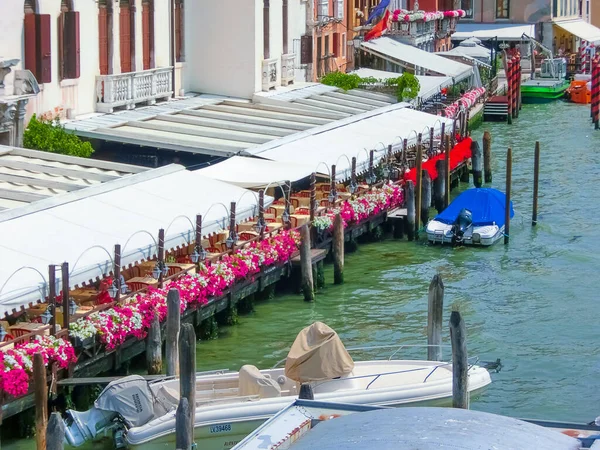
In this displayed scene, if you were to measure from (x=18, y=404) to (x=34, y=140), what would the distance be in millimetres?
9080

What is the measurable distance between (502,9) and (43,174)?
5167 cm

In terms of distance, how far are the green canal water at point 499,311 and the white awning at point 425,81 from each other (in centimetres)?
962

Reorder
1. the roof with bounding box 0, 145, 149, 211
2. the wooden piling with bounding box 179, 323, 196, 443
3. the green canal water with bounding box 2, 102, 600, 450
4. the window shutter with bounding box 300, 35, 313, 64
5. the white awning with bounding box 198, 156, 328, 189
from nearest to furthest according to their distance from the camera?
the wooden piling with bounding box 179, 323, 196, 443 → the green canal water with bounding box 2, 102, 600, 450 → the roof with bounding box 0, 145, 149, 211 → the white awning with bounding box 198, 156, 328, 189 → the window shutter with bounding box 300, 35, 313, 64

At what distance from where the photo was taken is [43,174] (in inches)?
819

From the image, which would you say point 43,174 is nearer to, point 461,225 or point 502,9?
point 461,225

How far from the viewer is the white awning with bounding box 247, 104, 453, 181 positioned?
25.5m

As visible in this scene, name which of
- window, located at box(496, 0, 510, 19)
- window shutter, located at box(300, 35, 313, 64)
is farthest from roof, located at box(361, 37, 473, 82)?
window, located at box(496, 0, 510, 19)

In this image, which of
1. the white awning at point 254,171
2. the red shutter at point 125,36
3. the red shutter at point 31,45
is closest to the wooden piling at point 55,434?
the white awning at point 254,171

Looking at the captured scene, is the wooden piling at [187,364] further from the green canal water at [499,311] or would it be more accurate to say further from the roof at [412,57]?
the roof at [412,57]

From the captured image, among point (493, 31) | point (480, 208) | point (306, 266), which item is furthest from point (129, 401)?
point (493, 31)

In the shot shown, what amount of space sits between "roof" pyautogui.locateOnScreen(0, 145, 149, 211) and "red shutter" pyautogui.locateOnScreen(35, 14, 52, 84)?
8.10ft

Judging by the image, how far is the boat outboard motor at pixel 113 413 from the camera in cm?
1481

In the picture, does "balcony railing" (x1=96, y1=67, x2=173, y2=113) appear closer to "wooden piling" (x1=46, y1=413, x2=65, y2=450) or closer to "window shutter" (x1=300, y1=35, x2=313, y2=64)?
"window shutter" (x1=300, y1=35, x2=313, y2=64)

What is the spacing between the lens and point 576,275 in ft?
79.8
